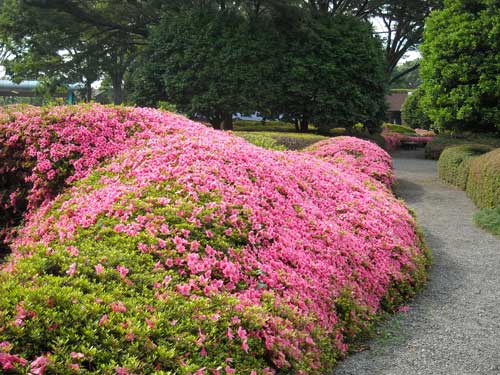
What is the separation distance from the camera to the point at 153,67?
21.7 meters

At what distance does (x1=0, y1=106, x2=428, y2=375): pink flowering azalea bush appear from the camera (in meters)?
2.40

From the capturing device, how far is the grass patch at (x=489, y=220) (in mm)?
8144

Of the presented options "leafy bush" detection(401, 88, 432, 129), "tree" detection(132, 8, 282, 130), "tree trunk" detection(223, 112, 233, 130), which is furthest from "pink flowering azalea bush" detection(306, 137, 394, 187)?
"leafy bush" detection(401, 88, 432, 129)

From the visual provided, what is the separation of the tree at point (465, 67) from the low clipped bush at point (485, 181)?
3.97 meters

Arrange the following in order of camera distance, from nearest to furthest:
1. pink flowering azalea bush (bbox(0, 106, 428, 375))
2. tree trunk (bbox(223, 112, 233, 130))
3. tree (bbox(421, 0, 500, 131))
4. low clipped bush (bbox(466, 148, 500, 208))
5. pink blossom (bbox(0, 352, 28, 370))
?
pink blossom (bbox(0, 352, 28, 370))
pink flowering azalea bush (bbox(0, 106, 428, 375))
low clipped bush (bbox(466, 148, 500, 208))
tree (bbox(421, 0, 500, 131))
tree trunk (bbox(223, 112, 233, 130))

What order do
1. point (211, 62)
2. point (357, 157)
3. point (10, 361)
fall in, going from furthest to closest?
point (211, 62) < point (357, 157) < point (10, 361)

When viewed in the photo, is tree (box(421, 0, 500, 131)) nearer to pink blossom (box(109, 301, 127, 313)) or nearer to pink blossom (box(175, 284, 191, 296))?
pink blossom (box(175, 284, 191, 296))

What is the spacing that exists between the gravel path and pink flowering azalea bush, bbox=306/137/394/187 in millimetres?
2147

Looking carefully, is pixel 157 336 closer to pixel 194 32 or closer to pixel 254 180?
pixel 254 180

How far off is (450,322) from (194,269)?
2.66 metres

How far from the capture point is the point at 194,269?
10.6ft

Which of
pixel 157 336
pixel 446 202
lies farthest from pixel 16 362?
pixel 446 202

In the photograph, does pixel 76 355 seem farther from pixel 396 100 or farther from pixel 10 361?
pixel 396 100

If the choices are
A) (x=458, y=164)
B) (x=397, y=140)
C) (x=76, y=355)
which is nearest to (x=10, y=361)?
(x=76, y=355)
